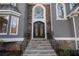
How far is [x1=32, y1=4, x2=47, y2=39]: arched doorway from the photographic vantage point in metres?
2.39

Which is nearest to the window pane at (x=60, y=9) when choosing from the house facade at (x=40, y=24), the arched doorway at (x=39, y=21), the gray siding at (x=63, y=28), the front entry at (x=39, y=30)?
the house facade at (x=40, y=24)

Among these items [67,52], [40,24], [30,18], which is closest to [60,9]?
[40,24]

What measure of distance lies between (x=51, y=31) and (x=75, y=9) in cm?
61

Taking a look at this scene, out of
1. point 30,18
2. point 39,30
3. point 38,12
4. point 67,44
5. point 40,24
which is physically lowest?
point 67,44

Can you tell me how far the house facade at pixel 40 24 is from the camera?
231 centimetres

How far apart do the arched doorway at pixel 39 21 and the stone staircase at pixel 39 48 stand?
4.1 inches

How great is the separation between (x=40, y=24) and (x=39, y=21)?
2.5 inches

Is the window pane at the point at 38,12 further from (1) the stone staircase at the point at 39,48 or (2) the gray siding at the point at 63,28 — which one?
(1) the stone staircase at the point at 39,48

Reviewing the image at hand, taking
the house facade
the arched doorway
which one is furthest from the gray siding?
the arched doorway

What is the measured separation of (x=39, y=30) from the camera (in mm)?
2426

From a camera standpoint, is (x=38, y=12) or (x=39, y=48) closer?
(x=39, y=48)

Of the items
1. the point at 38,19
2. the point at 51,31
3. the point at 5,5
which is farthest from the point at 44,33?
the point at 5,5

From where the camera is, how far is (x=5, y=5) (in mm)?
2428

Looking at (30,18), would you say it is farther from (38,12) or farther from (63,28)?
(63,28)
